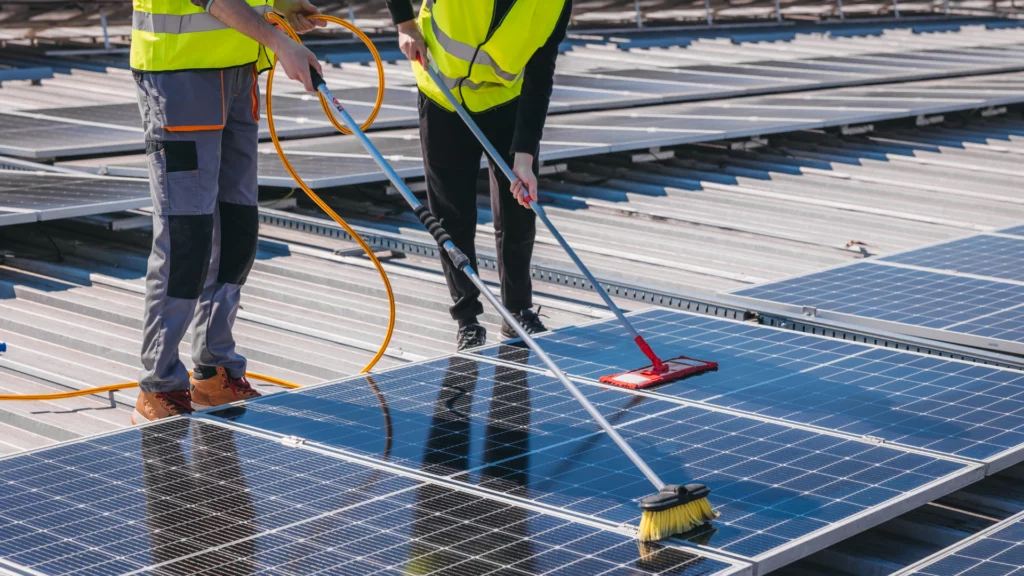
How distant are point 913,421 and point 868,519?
1.03 m

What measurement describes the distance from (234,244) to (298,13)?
1.09 m

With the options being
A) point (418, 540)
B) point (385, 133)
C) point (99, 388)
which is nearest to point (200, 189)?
point (99, 388)

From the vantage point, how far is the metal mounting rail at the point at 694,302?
6387mm

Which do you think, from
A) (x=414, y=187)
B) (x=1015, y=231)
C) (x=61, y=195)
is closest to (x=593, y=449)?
(x=1015, y=231)

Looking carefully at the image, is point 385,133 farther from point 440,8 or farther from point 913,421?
point 913,421

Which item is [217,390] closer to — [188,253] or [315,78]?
[188,253]

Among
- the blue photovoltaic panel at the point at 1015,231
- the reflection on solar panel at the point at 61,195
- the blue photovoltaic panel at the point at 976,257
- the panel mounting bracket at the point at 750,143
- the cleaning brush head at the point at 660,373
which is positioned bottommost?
the cleaning brush head at the point at 660,373

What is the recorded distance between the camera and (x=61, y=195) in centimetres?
892

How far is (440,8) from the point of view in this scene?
672 cm

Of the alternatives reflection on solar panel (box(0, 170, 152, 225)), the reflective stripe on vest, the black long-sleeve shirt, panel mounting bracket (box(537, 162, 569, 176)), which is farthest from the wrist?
panel mounting bracket (box(537, 162, 569, 176))

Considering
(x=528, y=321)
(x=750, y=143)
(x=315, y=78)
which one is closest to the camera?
(x=315, y=78)

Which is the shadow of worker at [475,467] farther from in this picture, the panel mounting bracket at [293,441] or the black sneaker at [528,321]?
the black sneaker at [528,321]

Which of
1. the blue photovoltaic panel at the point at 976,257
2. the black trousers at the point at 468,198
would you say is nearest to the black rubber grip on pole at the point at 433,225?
the black trousers at the point at 468,198

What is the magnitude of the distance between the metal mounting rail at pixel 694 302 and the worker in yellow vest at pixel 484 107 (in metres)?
0.89
